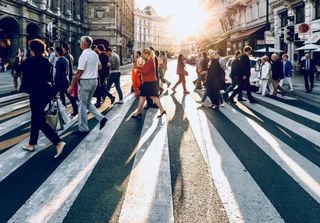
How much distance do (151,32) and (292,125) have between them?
380 ft

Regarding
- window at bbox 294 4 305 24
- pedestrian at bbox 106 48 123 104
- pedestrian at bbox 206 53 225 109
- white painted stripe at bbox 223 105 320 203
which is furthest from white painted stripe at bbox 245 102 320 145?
window at bbox 294 4 305 24

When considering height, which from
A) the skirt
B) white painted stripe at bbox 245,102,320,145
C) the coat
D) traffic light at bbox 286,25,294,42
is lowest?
white painted stripe at bbox 245,102,320,145

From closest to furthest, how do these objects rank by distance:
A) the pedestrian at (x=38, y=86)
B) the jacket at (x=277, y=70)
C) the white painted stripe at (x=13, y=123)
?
1. the pedestrian at (x=38, y=86)
2. the white painted stripe at (x=13, y=123)
3. the jacket at (x=277, y=70)

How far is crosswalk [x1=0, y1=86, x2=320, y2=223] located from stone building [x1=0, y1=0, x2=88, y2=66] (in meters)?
20.3

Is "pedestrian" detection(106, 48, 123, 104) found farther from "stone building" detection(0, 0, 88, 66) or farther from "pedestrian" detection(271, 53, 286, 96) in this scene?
"stone building" detection(0, 0, 88, 66)

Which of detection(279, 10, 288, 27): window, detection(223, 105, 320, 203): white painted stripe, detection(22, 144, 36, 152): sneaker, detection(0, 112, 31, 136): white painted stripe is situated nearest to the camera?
detection(223, 105, 320, 203): white painted stripe

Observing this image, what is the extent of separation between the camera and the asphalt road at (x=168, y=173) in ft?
11.1

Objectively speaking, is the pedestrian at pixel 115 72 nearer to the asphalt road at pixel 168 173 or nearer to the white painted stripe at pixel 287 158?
the asphalt road at pixel 168 173

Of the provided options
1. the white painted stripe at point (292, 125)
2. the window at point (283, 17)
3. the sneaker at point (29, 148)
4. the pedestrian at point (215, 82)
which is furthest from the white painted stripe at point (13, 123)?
the window at point (283, 17)

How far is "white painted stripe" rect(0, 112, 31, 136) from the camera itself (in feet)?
24.0

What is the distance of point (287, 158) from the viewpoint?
5.19 metres

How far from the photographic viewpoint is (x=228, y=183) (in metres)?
4.14

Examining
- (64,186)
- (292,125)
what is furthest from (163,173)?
(292,125)

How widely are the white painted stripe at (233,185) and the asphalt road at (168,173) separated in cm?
1
